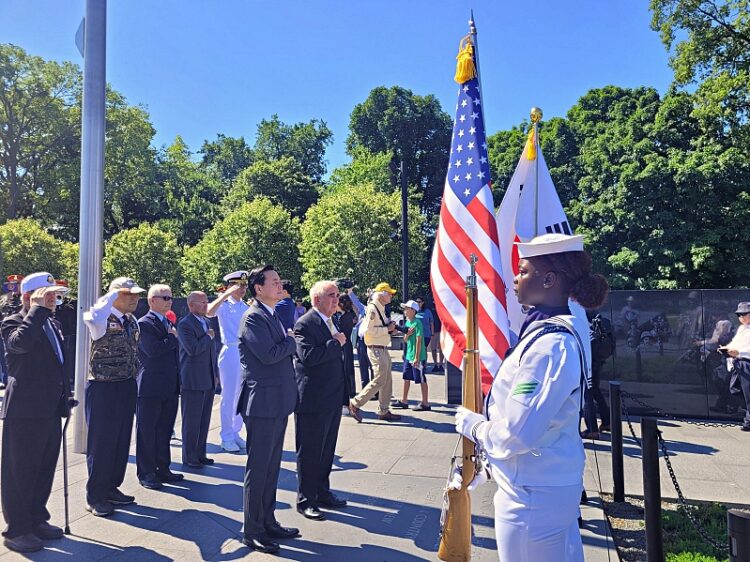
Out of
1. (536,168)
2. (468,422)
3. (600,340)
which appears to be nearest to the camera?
(468,422)

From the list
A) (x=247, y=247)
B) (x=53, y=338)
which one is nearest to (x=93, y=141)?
(x=53, y=338)

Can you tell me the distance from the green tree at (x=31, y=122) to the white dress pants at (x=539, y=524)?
135 feet

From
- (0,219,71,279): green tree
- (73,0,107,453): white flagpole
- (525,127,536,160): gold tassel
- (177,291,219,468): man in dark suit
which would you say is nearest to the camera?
(525,127,536,160): gold tassel

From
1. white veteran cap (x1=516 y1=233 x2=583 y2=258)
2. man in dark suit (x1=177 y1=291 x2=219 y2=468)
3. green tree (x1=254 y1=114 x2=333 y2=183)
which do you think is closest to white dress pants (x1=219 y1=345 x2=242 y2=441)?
man in dark suit (x1=177 y1=291 x2=219 y2=468)

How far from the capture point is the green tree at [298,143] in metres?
52.1

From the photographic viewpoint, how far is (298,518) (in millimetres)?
5406

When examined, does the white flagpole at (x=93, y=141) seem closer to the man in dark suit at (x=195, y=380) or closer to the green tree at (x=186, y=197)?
the man in dark suit at (x=195, y=380)

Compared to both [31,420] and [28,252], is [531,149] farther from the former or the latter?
[28,252]

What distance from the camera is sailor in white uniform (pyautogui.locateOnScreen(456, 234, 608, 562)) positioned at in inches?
96.6

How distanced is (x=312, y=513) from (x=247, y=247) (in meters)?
23.5

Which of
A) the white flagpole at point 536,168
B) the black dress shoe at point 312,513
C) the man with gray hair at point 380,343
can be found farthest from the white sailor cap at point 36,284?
the man with gray hair at point 380,343

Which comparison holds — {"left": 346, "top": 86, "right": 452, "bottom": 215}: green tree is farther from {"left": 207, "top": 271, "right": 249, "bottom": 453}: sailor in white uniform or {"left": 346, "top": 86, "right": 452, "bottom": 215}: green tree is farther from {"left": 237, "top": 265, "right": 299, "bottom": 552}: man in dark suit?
{"left": 237, "top": 265, "right": 299, "bottom": 552}: man in dark suit

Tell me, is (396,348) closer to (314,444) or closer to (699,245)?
(699,245)

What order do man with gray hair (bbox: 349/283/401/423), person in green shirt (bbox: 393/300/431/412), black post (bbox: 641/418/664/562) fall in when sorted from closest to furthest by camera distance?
black post (bbox: 641/418/664/562) → man with gray hair (bbox: 349/283/401/423) → person in green shirt (bbox: 393/300/431/412)
